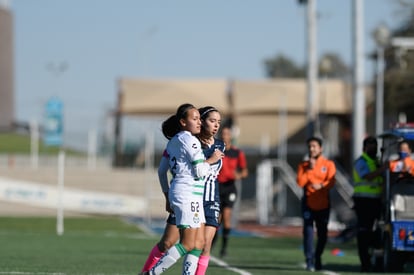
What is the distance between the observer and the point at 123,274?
15492 millimetres

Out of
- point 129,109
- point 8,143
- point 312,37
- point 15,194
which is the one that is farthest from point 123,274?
point 8,143

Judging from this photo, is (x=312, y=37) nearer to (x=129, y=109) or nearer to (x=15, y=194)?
(x=15, y=194)

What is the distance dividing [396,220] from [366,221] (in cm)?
61

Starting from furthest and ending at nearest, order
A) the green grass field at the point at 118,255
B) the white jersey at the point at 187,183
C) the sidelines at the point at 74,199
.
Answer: the sidelines at the point at 74,199 < the green grass field at the point at 118,255 < the white jersey at the point at 187,183

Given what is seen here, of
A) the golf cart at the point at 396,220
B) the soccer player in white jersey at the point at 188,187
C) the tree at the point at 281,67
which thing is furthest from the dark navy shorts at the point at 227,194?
the tree at the point at 281,67

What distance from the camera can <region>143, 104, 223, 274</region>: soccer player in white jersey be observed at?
39.5 ft

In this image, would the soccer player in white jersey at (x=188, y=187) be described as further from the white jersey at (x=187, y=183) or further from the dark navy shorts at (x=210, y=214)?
the dark navy shorts at (x=210, y=214)

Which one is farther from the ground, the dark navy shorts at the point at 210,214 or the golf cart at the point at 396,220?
the dark navy shorts at the point at 210,214

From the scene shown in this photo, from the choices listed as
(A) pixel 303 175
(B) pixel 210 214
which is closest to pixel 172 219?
(B) pixel 210 214

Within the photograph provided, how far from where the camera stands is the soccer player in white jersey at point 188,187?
12031mm

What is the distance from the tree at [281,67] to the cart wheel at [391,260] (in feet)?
462

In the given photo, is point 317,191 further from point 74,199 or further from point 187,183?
point 74,199

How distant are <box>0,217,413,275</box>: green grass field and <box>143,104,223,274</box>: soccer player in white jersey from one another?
367 centimetres

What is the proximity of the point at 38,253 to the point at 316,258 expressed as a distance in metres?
4.61
